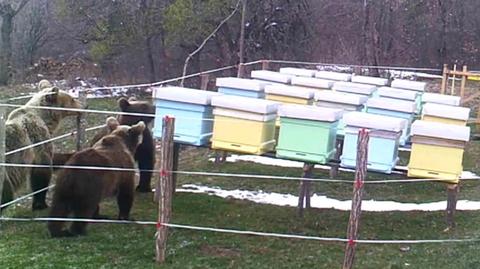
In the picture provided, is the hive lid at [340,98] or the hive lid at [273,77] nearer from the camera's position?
the hive lid at [340,98]

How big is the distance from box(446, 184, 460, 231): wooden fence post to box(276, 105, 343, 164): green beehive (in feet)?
4.53

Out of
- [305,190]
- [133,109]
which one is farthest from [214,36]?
[305,190]

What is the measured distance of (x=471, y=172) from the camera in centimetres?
1033

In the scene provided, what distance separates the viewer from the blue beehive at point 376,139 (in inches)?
254

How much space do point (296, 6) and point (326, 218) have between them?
13.7 m

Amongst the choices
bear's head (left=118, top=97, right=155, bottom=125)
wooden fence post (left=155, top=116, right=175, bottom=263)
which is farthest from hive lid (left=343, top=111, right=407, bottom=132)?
bear's head (left=118, top=97, right=155, bottom=125)

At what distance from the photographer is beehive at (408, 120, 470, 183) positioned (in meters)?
6.37

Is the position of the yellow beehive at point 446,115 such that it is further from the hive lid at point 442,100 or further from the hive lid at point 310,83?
the hive lid at point 310,83

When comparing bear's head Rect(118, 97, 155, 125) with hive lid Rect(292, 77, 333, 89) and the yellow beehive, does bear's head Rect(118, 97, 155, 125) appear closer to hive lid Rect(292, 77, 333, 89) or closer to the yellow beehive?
hive lid Rect(292, 77, 333, 89)

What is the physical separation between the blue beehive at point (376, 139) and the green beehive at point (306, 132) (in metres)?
0.16

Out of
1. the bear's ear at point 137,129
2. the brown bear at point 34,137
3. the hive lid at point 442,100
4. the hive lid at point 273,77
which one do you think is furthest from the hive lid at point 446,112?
the brown bear at point 34,137

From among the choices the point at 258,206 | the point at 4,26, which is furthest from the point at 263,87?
the point at 4,26

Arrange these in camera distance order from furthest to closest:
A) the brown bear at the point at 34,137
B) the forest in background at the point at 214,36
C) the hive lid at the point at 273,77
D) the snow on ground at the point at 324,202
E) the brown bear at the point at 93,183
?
the forest in background at the point at 214,36 < the hive lid at the point at 273,77 < the snow on ground at the point at 324,202 < the brown bear at the point at 34,137 < the brown bear at the point at 93,183

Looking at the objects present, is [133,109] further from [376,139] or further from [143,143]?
[376,139]
